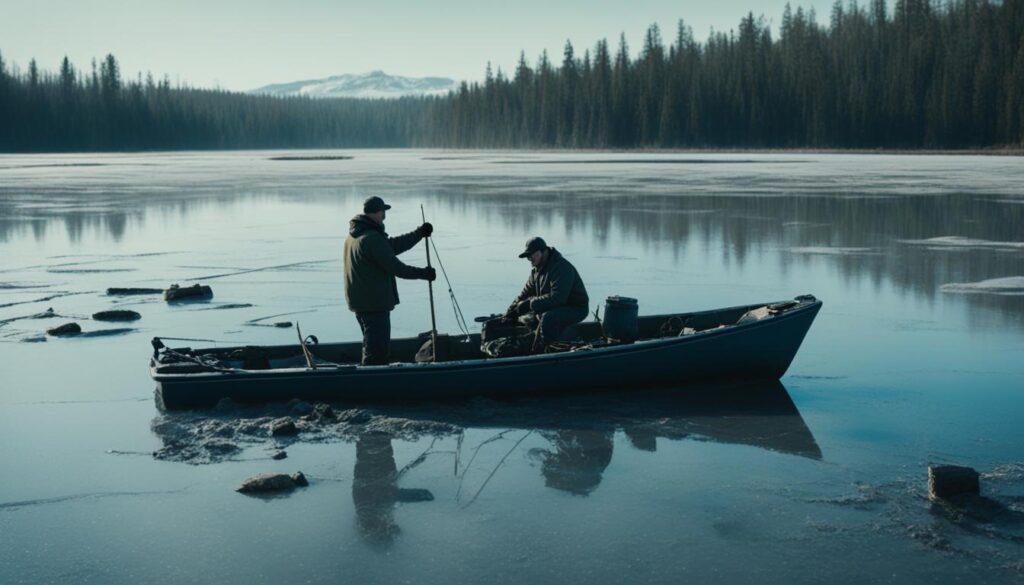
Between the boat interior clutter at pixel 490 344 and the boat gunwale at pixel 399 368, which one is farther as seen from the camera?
the boat interior clutter at pixel 490 344

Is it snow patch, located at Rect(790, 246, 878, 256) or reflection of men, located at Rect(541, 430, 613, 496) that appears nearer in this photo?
reflection of men, located at Rect(541, 430, 613, 496)

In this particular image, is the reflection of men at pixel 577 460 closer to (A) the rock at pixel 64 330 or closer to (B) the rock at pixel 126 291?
(A) the rock at pixel 64 330

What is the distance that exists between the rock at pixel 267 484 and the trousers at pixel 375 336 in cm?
279

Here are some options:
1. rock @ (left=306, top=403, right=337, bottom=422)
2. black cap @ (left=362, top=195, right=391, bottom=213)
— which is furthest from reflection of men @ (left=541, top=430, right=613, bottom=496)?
black cap @ (left=362, top=195, right=391, bottom=213)

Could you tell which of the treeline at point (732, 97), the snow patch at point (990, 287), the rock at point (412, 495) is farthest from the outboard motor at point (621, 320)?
the treeline at point (732, 97)

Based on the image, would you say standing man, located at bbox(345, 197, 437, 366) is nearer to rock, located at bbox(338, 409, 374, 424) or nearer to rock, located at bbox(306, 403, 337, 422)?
rock, located at bbox(338, 409, 374, 424)

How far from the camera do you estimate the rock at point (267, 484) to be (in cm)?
716

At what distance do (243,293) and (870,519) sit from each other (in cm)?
1153

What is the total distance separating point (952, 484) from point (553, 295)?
4.37 meters

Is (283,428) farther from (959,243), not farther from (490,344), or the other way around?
(959,243)

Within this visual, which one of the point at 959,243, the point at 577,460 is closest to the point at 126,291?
the point at 577,460

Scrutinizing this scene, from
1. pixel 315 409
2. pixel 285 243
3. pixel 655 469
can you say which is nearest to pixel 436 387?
pixel 315 409

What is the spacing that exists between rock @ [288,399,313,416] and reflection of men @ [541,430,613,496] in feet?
7.43

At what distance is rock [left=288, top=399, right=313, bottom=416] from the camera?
30.7ft
